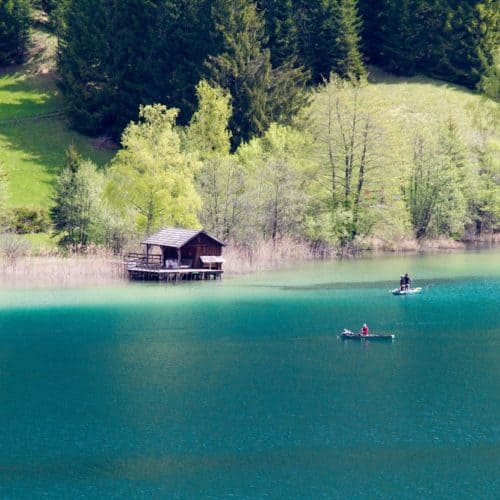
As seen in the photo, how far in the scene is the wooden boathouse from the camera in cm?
8394

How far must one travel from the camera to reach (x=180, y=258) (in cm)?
8538

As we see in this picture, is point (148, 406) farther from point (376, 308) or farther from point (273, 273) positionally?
point (273, 273)

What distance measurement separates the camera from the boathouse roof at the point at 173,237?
8394cm

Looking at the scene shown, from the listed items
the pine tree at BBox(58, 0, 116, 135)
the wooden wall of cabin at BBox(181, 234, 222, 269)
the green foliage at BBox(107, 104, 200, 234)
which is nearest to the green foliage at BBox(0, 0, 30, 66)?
the pine tree at BBox(58, 0, 116, 135)

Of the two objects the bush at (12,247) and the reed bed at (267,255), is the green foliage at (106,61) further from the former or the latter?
the bush at (12,247)

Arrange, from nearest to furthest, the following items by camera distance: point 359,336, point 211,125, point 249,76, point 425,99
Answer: point 359,336 < point 211,125 < point 249,76 < point 425,99

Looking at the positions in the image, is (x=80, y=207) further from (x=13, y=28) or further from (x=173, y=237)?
(x=13, y=28)

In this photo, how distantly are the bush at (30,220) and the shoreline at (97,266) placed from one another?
12.8m

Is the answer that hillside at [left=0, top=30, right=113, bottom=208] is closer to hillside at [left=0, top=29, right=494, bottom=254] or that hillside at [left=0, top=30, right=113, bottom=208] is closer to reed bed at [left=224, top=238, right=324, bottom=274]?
hillside at [left=0, top=29, right=494, bottom=254]

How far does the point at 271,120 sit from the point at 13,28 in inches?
1339

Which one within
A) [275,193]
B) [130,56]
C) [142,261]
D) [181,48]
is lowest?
[142,261]

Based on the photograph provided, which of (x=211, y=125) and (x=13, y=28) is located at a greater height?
(x=13, y=28)

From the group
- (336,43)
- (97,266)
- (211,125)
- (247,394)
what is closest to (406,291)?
(97,266)

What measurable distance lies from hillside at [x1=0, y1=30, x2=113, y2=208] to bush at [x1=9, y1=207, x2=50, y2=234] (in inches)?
81.9
